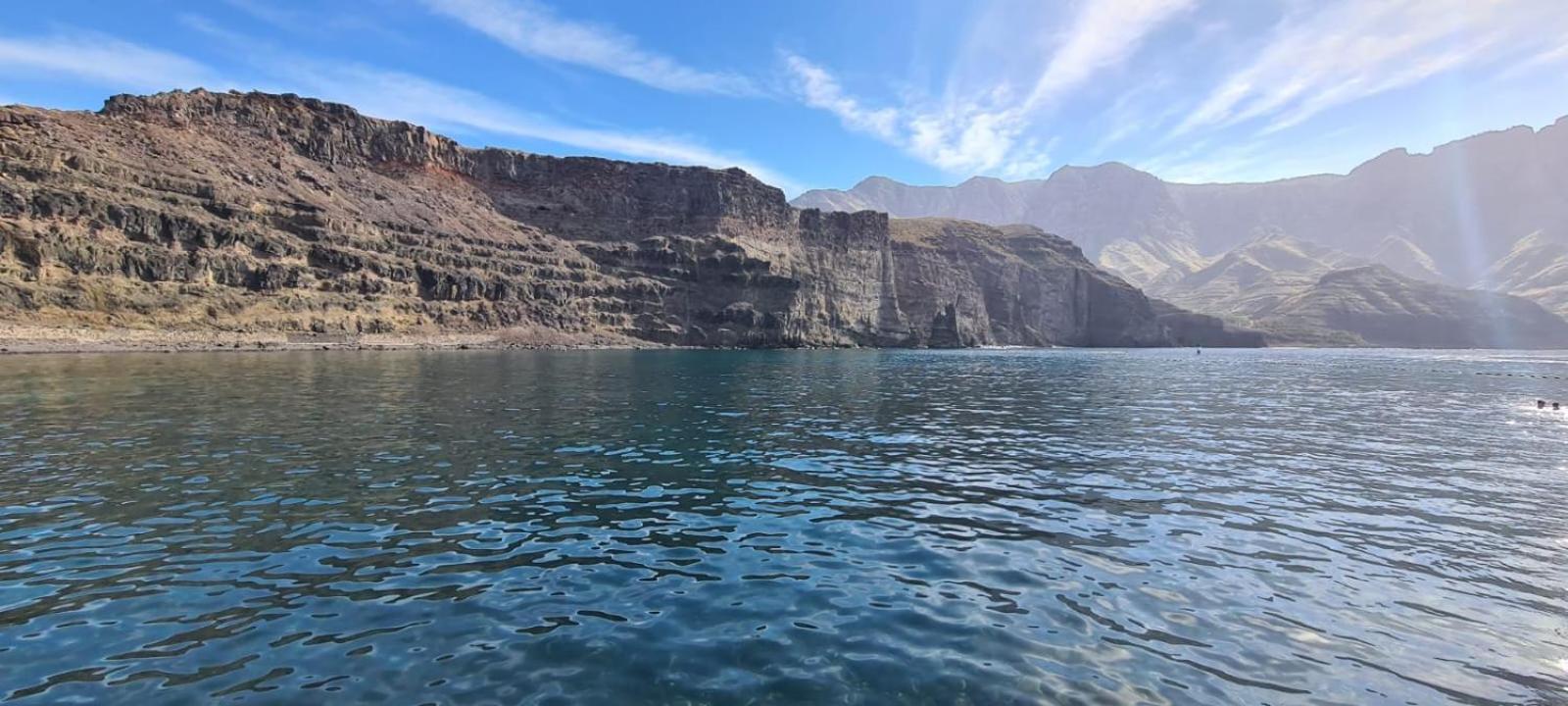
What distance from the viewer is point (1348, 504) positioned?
18906 mm

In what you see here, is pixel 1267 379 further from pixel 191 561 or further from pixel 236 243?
pixel 236 243

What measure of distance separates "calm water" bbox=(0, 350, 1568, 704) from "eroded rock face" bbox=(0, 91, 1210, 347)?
98.1 m

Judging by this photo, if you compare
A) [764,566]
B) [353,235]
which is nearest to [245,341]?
[353,235]

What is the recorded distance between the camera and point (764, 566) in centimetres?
1322

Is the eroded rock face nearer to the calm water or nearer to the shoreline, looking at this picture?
the shoreline

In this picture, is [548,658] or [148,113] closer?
[548,658]

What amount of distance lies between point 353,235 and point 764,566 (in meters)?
152

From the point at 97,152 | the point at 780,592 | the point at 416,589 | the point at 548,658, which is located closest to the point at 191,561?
the point at 416,589

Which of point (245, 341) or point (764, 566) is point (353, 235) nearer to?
point (245, 341)

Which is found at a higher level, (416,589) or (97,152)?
(97,152)

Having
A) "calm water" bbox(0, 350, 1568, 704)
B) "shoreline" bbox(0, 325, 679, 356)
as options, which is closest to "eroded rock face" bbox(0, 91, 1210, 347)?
"shoreline" bbox(0, 325, 679, 356)

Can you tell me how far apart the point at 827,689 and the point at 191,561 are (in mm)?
12221

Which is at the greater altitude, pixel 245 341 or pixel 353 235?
pixel 353 235

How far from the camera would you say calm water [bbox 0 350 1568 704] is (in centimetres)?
886
